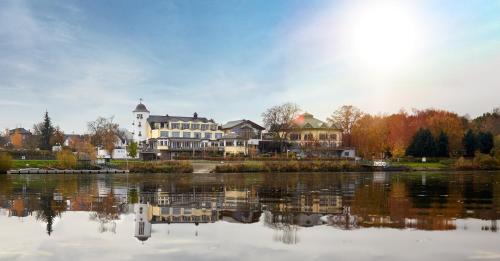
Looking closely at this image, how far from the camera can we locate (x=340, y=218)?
59.1 feet

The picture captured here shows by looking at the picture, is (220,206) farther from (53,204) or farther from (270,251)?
(270,251)

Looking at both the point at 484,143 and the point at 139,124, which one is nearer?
the point at 484,143

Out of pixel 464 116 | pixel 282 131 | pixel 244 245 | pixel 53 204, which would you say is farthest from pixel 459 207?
pixel 464 116

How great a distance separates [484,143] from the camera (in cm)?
9662

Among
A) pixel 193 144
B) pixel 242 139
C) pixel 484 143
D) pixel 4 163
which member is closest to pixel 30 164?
pixel 4 163

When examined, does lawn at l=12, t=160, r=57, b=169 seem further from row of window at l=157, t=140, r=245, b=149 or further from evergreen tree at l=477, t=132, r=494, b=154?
evergreen tree at l=477, t=132, r=494, b=154

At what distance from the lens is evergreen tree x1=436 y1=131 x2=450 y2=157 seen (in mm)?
96056

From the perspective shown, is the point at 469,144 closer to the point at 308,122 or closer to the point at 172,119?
the point at 308,122

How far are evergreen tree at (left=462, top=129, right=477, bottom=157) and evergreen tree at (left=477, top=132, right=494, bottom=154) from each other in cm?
79

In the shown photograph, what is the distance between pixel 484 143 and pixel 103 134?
8166 cm

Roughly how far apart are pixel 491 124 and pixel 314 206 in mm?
122374

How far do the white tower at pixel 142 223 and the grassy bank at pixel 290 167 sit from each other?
4817 cm

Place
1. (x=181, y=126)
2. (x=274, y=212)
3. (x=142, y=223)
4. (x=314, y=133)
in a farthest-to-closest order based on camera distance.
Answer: (x=314, y=133) → (x=181, y=126) → (x=274, y=212) → (x=142, y=223)

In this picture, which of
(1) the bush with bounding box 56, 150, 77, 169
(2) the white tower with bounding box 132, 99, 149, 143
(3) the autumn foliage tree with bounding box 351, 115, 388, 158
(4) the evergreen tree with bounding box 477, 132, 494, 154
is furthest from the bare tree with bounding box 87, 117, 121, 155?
(4) the evergreen tree with bounding box 477, 132, 494, 154
